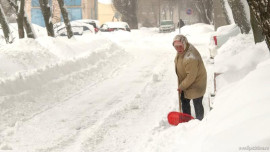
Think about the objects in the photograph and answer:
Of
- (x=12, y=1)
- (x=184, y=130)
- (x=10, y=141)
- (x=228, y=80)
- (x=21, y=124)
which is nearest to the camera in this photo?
(x=184, y=130)

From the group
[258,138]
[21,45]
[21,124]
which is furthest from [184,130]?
[21,45]

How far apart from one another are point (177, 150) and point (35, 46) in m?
9.52

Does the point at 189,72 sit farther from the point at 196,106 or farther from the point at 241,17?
the point at 241,17

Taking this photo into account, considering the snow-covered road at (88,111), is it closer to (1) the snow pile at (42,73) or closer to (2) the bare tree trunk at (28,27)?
(1) the snow pile at (42,73)

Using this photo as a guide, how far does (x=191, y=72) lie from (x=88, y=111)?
9.18 feet

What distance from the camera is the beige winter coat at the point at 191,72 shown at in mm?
6102

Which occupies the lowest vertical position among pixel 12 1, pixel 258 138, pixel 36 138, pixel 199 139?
pixel 36 138

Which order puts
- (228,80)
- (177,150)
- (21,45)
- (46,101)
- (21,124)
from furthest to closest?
(21,45) → (46,101) → (21,124) → (228,80) → (177,150)

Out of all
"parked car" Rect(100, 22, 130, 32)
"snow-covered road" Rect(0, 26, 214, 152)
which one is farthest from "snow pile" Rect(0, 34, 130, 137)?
"parked car" Rect(100, 22, 130, 32)

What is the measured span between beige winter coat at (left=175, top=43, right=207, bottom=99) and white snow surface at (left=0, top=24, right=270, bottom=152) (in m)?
0.37

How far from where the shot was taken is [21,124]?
708cm

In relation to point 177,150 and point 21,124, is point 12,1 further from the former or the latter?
point 177,150

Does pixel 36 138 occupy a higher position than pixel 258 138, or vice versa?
pixel 258 138

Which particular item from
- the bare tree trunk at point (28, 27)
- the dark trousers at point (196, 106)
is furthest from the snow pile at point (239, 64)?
the bare tree trunk at point (28, 27)
